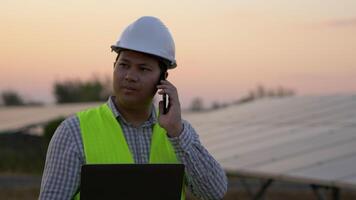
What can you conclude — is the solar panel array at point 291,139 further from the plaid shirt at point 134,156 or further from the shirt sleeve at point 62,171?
the shirt sleeve at point 62,171

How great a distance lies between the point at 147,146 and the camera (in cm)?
315

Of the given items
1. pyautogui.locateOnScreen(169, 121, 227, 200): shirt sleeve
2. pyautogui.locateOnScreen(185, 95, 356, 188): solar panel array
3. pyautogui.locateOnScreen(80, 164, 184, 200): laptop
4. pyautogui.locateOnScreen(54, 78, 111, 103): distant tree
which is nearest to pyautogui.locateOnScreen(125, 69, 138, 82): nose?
pyautogui.locateOnScreen(169, 121, 227, 200): shirt sleeve

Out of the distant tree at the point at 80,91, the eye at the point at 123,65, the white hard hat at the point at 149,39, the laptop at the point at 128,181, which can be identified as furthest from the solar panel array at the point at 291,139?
the distant tree at the point at 80,91

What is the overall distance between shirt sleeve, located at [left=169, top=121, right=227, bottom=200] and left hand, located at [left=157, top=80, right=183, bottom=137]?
3 cm

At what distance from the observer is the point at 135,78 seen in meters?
3.02

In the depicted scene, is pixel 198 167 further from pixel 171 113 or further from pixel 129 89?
pixel 129 89

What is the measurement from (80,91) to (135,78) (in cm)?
5571

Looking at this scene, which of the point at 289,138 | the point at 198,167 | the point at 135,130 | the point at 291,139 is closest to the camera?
the point at 198,167

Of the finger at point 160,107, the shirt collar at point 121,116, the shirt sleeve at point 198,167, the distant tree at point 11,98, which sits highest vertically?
the finger at point 160,107

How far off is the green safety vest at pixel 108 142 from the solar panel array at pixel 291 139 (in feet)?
19.1

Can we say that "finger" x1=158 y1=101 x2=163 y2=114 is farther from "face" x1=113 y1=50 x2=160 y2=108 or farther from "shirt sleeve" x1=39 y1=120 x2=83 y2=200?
"shirt sleeve" x1=39 y1=120 x2=83 y2=200

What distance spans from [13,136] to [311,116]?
18167 millimetres

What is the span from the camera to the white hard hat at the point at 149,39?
3072 mm

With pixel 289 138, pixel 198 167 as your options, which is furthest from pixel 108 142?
pixel 289 138
